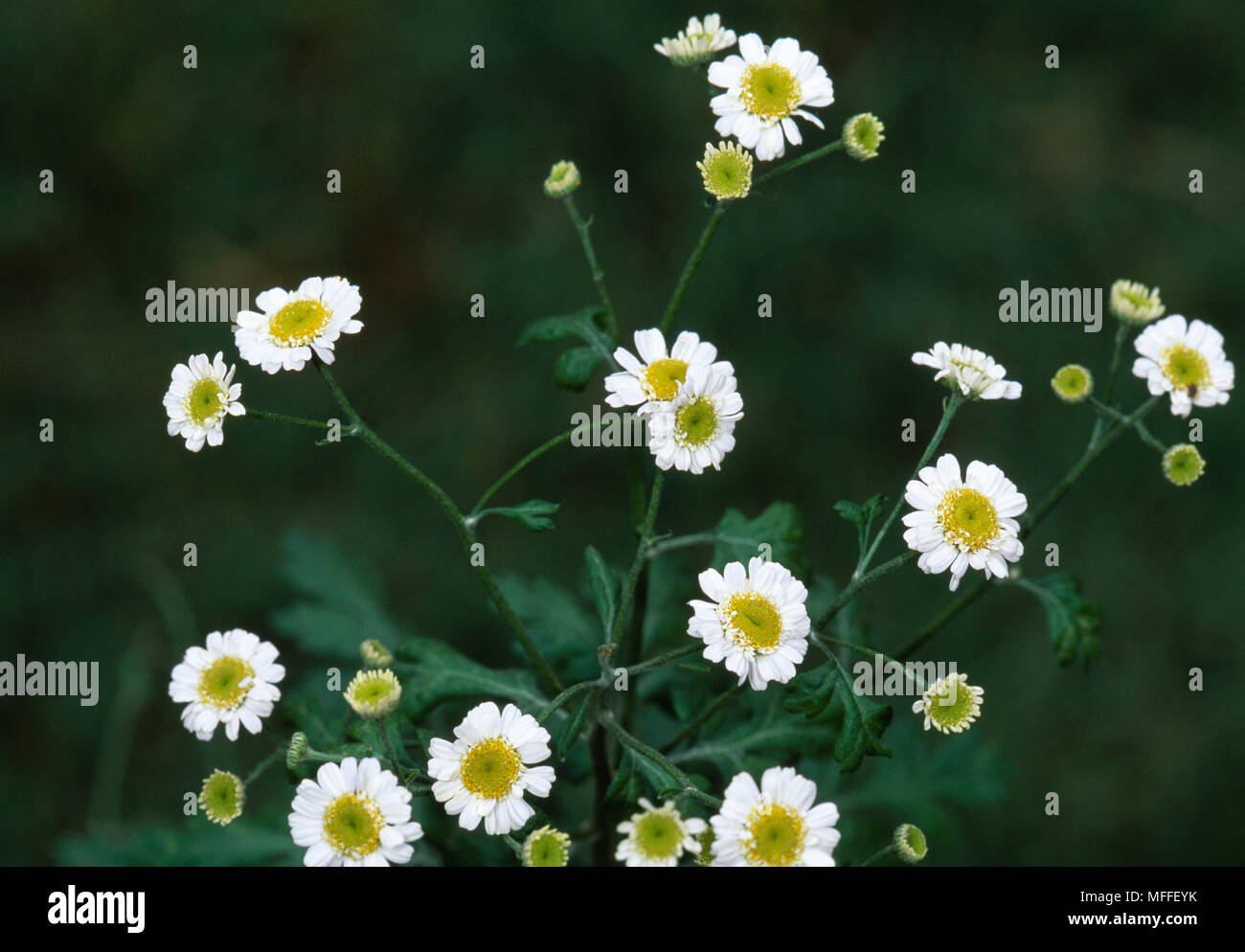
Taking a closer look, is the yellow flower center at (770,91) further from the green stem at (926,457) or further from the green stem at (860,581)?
the green stem at (860,581)

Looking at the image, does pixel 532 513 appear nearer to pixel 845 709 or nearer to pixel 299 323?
pixel 299 323

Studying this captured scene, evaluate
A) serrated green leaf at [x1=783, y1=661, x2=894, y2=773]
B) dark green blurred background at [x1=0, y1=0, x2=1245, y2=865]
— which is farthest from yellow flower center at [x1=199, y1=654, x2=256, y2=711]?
dark green blurred background at [x1=0, y1=0, x2=1245, y2=865]

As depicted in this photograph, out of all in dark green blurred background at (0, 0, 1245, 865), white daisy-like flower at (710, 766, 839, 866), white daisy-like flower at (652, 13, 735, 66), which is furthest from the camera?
dark green blurred background at (0, 0, 1245, 865)

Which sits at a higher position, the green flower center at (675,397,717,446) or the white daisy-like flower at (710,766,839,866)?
the green flower center at (675,397,717,446)

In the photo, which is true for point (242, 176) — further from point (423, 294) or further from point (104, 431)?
point (104, 431)

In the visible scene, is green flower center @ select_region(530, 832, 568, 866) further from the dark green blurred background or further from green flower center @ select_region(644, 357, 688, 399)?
the dark green blurred background

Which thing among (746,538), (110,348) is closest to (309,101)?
(110,348)

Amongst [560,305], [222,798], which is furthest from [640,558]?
[560,305]

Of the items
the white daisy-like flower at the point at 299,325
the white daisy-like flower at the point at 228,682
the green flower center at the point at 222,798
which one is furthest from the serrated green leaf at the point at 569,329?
the green flower center at the point at 222,798
